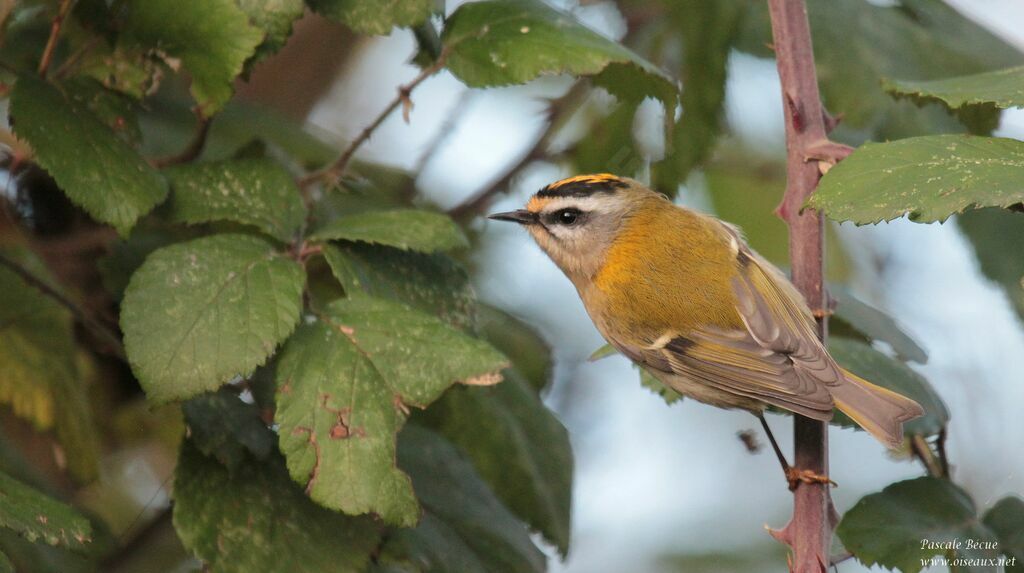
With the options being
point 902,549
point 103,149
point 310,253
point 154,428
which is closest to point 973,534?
point 902,549

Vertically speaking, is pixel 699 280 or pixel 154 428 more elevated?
pixel 699 280

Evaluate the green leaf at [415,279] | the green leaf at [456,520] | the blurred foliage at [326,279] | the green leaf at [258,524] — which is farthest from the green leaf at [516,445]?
the green leaf at [258,524]

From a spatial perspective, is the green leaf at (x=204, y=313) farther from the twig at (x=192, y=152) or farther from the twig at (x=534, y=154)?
the twig at (x=534, y=154)

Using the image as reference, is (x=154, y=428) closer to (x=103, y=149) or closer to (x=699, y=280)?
(x=103, y=149)

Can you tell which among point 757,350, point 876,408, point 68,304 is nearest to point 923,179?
point 876,408

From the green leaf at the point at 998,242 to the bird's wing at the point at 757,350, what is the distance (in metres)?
0.40

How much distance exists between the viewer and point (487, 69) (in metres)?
1.53

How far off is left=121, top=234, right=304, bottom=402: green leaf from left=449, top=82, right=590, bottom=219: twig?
40.2 inches

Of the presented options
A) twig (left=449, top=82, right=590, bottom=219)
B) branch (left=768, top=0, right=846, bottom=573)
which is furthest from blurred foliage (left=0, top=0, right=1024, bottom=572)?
twig (left=449, top=82, right=590, bottom=219)

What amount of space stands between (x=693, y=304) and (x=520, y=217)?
432mm

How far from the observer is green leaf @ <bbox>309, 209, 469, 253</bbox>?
Result: 1.44m

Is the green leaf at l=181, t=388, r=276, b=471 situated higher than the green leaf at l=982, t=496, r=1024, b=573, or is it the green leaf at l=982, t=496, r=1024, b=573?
the green leaf at l=982, t=496, r=1024, b=573

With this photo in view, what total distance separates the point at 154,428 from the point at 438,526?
863 millimetres

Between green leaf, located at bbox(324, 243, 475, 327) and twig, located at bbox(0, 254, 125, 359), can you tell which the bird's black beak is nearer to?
green leaf, located at bbox(324, 243, 475, 327)
